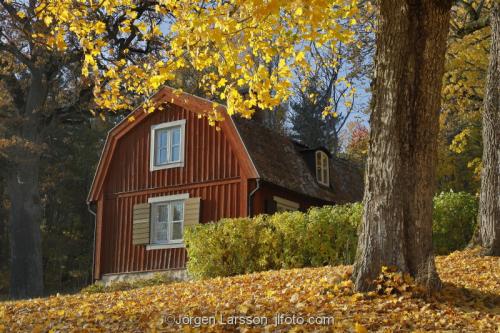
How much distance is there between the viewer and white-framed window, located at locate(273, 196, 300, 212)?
20688mm

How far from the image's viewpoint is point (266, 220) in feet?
51.6

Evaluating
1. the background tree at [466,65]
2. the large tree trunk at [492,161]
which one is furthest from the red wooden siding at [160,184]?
the large tree trunk at [492,161]

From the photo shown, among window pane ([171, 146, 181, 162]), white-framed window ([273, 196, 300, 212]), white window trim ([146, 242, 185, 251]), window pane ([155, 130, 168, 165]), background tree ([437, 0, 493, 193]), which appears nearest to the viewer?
background tree ([437, 0, 493, 193])

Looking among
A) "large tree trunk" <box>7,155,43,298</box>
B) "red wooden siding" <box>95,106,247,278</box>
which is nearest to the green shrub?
"red wooden siding" <box>95,106,247,278</box>

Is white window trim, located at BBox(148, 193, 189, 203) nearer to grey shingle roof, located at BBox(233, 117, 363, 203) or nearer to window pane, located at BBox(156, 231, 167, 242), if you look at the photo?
window pane, located at BBox(156, 231, 167, 242)

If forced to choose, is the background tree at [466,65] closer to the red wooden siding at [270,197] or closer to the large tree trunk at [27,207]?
the red wooden siding at [270,197]

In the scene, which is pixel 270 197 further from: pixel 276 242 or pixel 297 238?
pixel 297 238

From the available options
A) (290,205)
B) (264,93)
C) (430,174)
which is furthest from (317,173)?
(430,174)

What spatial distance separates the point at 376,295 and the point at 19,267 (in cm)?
2129

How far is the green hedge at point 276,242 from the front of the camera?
14156 mm

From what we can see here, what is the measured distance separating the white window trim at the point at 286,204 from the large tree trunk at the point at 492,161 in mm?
9594

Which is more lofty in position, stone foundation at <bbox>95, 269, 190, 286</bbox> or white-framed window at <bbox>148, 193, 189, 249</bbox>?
white-framed window at <bbox>148, 193, 189, 249</bbox>

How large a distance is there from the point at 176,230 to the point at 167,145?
316 cm

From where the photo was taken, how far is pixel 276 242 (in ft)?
49.3
